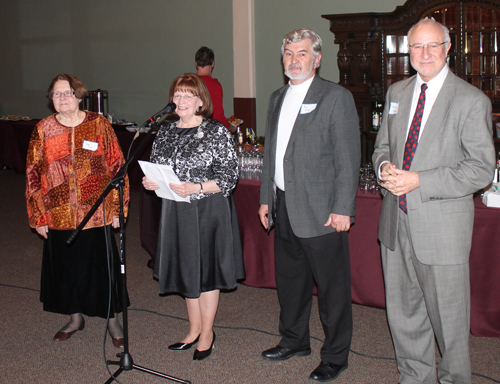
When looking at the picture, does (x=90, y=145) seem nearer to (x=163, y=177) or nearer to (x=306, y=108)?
(x=163, y=177)

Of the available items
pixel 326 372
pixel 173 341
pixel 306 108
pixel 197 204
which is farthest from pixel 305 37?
pixel 173 341

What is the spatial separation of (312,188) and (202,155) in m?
0.60

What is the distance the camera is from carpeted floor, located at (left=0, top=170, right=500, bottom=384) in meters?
2.73

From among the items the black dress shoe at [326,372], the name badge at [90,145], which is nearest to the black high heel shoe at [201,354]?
the black dress shoe at [326,372]

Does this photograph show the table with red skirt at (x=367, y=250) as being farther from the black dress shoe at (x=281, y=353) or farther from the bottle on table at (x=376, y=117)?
the bottle on table at (x=376, y=117)

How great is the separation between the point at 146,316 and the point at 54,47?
8.16 meters

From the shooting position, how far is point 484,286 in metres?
2.97

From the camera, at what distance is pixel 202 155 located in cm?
269

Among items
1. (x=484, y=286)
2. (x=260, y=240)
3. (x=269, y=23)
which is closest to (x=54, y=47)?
(x=269, y=23)

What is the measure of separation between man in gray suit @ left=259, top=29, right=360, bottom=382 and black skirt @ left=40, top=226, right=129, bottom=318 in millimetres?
974

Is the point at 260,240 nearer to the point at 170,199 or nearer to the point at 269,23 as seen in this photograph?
the point at 170,199

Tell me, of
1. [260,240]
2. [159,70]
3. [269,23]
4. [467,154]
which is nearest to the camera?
[467,154]

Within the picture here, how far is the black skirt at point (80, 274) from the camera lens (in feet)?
9.78

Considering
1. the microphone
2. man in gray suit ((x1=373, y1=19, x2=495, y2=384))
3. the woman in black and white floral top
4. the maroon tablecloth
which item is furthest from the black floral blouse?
the maroon tablecloth
